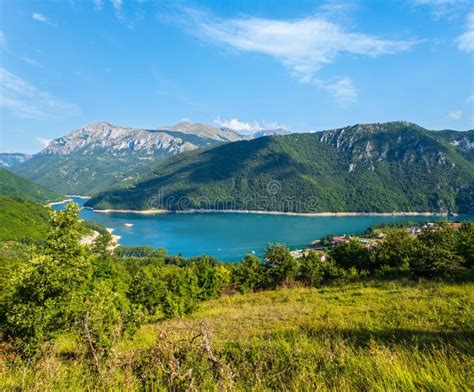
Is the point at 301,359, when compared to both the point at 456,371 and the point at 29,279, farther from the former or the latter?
the point at 29,279

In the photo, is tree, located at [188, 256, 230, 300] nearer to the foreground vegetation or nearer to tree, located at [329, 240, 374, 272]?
the foreground vegetation

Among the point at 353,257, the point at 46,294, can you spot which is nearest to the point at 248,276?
the point at 353,257

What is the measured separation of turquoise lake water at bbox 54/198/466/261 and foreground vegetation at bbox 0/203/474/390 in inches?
3050

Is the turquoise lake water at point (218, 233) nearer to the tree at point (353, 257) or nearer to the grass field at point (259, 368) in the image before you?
the tree at point (353, 257)

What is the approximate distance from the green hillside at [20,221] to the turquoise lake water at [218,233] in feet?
92.8

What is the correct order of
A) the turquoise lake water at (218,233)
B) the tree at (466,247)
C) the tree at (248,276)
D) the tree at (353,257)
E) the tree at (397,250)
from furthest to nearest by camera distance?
the turquoise lake water at (218,233), the tree at (248,276), the tree at (353,257), the tree at (397,250), the tree at (466,247)

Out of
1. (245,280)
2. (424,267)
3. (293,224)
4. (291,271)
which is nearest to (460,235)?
(424,267)

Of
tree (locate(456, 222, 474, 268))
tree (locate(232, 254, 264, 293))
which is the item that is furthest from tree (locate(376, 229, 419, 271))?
tree (locate(232, 254, 264, 293))

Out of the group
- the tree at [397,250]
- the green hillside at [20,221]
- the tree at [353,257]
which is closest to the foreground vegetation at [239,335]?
the tree at [397,250]

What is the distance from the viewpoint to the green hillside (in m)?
88.2

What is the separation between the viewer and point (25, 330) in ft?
26.8

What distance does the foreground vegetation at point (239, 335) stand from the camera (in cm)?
304

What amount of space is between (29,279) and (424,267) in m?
18.3

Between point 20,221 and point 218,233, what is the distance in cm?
7205
